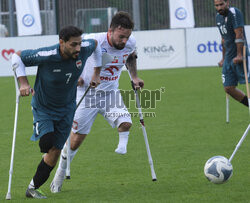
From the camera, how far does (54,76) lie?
6.46 metres

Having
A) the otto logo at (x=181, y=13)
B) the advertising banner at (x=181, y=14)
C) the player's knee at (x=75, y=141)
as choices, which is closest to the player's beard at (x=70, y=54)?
the player's knee at (x=75, y=141)

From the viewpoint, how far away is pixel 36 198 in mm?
6723

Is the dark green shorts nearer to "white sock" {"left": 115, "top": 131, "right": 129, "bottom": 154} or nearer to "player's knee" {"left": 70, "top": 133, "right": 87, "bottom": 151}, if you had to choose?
"player's knee" {"left": 70, "top": 133, "right": 87, "bottom": 151}

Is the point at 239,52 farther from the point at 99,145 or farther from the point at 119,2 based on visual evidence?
the point at 119,2

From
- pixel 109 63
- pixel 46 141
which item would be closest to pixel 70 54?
pixel 46 141

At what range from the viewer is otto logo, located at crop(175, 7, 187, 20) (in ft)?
80.5

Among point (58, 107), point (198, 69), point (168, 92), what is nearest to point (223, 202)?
point (58, 107)

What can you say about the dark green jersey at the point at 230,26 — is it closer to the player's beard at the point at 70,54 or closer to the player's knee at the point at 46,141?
the player's beard at the point at 70,54

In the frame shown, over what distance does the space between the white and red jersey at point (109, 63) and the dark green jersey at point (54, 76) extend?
97 centimetres

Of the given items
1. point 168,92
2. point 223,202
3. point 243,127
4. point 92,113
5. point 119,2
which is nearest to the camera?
point 223,202

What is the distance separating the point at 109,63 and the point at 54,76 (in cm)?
150

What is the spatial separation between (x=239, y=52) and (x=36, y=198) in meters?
4.76

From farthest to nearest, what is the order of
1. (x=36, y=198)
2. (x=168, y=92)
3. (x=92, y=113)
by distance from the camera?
(x=168, y=92), (x=92, y=113), (x=36, y=198)

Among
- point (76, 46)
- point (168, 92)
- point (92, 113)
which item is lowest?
point (168, 92)
